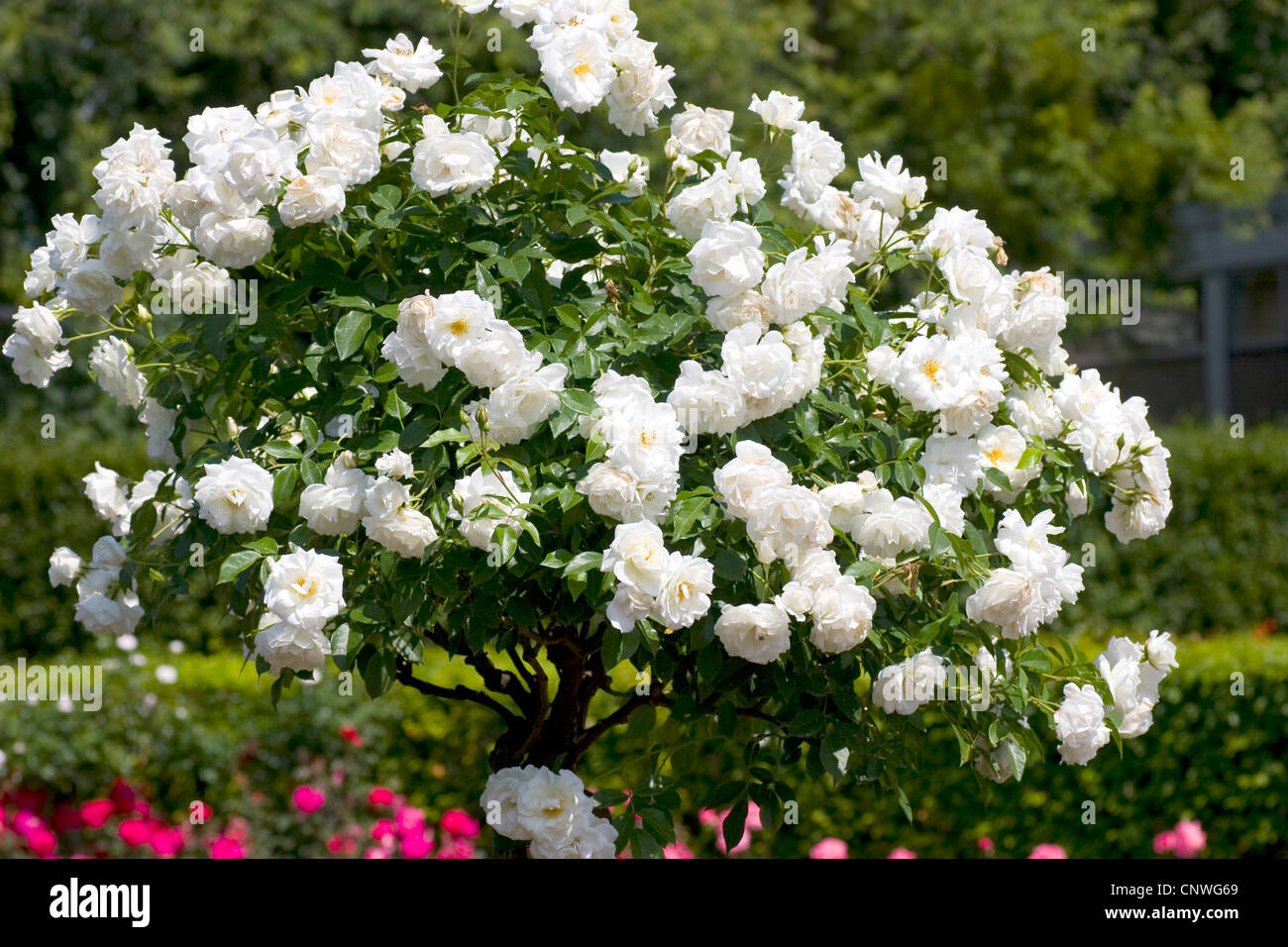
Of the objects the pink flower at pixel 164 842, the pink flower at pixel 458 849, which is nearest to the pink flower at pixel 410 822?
the pink flower at pixel 458 849

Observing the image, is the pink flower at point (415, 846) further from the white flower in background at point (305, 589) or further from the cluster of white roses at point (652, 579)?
the cluster of white roses at point (652, 579)

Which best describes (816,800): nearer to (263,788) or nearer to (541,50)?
(263,788)

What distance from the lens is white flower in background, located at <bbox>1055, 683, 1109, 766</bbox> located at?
6.99ft

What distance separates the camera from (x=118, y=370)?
247 centimetres

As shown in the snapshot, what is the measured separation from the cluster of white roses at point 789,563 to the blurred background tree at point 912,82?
862 centimetres

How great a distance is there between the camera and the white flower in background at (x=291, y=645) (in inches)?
75.7

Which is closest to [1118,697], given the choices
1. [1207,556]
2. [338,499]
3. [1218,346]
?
[338,499]

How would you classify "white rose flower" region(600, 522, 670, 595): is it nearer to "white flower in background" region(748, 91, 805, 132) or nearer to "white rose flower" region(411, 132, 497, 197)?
"white rose flower" region(411, 132, 497, 197)

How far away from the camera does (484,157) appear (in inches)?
83.4

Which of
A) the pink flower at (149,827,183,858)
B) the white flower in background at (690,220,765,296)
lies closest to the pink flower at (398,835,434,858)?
the pink flower at (149,827,183,858)

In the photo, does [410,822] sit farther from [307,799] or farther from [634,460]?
[634,460]

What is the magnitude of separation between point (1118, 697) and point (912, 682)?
0.49 m
